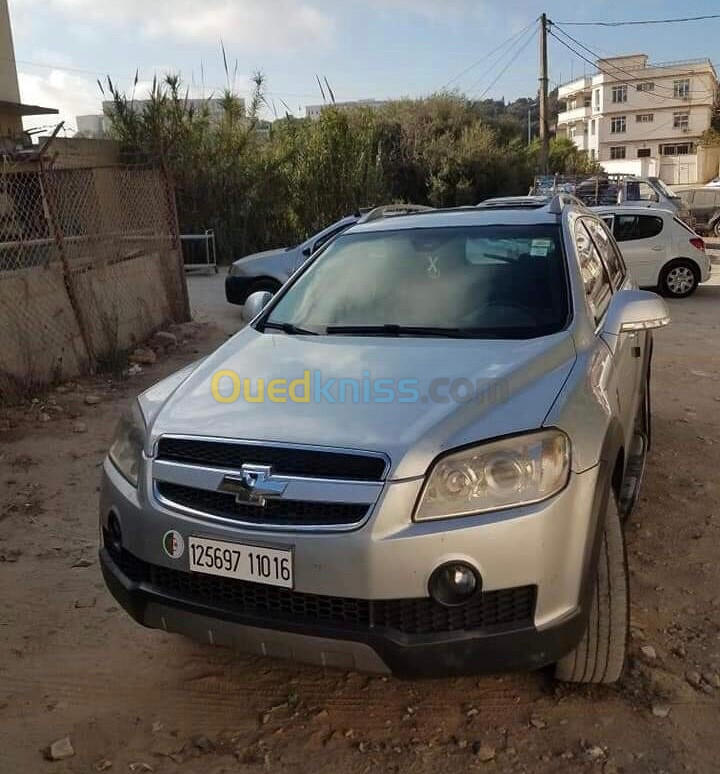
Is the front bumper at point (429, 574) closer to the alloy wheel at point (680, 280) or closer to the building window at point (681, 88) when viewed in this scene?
the alloy wheel at point (680, 280)

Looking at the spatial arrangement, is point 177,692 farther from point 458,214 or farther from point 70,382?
point 70,382

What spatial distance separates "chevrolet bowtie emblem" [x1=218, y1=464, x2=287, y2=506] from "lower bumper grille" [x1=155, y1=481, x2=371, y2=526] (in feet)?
0.07

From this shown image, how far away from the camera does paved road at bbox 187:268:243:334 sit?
35.3ft

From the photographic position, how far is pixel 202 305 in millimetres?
12344

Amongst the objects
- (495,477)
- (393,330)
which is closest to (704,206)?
(393,330)

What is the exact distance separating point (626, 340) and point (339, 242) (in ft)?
5.20

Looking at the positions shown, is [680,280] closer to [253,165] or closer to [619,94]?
[253,165]

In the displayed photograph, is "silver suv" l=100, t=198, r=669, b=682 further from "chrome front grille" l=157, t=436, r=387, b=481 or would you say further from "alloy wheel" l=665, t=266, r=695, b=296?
"alloy wheel" l=665, t=266, r=695, b=296

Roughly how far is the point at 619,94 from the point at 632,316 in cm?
7205

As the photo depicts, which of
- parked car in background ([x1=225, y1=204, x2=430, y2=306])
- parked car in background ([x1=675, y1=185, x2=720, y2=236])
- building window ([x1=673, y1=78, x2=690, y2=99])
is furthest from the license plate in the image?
building window ([x1=673, y1=78, x2=690, y2=99])

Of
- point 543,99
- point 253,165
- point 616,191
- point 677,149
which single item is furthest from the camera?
point 677,149

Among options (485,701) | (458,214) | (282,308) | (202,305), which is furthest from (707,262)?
(485,701)

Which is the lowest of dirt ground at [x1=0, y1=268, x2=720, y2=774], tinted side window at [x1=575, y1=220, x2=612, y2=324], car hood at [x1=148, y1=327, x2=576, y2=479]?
dirt ground at [x1=0, y1=268, x2=720, y2=774]

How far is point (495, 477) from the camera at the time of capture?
2238 millimetres
